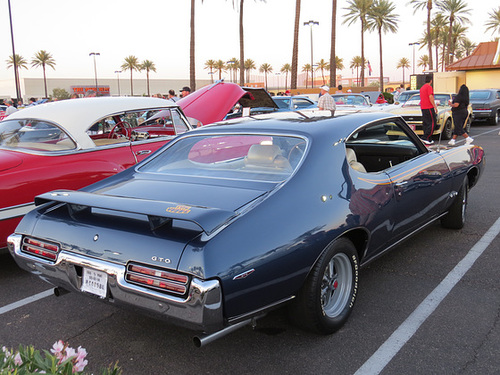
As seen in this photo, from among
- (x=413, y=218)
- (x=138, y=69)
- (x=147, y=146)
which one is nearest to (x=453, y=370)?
(x=413, y=218)

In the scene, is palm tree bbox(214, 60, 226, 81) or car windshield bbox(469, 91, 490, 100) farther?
palm tree bbox(214, 60, 226, 81)

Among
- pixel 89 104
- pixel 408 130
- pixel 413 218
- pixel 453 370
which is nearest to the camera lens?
pixel 453 370

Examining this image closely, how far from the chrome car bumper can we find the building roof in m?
39.4

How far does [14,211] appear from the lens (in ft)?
13.6

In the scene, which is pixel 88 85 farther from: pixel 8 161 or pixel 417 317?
pixel 417 317

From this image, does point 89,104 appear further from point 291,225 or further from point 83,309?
point 291,225

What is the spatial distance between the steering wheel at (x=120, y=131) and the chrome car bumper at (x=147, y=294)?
3.03 meters

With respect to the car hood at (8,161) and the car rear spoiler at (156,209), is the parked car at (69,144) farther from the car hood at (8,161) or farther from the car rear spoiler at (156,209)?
the car rear spoiler at (156,209)

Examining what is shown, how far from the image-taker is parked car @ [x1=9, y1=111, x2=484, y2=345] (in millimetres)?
2363

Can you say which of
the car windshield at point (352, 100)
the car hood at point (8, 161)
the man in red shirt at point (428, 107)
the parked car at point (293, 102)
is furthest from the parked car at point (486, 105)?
the car hood at point (8, 161)

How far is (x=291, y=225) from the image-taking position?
8.77 feet

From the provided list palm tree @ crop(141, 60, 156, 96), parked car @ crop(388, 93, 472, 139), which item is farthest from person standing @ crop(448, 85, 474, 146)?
palm tree @ crop(141, 60, 156, 96)

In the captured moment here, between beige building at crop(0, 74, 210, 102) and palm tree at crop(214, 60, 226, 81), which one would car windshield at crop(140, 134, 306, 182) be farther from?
palm tree at crop(214, 60, 226, 81)

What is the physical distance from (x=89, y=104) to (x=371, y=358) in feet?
14.0
